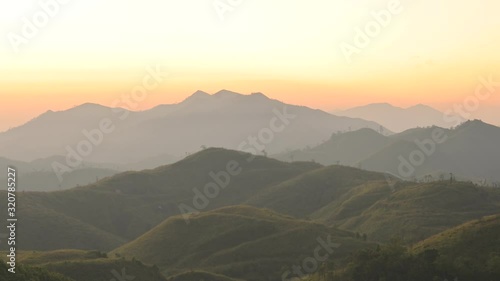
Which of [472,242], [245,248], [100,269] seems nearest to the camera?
[472,242]

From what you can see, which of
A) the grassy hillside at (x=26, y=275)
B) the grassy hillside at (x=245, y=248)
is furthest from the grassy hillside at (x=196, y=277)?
the grassy hillside at (x=26, y=275)

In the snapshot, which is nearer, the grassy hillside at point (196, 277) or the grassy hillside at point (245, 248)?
the grassy hillside at point (196, 277)

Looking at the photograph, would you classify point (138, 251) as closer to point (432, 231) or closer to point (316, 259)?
point (316, 259)

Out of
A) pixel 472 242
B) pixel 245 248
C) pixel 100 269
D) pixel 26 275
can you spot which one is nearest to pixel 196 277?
pixel 100 269

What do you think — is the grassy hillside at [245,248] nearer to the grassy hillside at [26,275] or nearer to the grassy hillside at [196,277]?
the grassy hillside at [196,277]

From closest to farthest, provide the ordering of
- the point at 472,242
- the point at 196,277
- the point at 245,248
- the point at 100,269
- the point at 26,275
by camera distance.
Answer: the point at 26,275, the point at 472,242, the point at 100,269, the point at 196,277, the point at 245,248

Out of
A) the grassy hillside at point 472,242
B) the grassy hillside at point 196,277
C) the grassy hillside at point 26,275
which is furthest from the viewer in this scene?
the grassy hillside at point 196,277

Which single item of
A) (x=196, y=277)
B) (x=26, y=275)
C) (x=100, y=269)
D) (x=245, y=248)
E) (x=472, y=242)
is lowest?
(x=196, y=277)

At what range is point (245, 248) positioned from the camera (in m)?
178

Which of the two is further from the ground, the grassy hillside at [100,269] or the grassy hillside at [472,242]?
the grassy hillside at [100,269]

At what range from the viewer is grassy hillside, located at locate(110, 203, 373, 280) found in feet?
536

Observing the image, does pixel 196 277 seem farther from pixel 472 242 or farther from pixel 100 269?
pixel 472 242

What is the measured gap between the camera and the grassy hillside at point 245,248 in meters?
164

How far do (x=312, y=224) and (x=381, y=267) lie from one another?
323 feet
